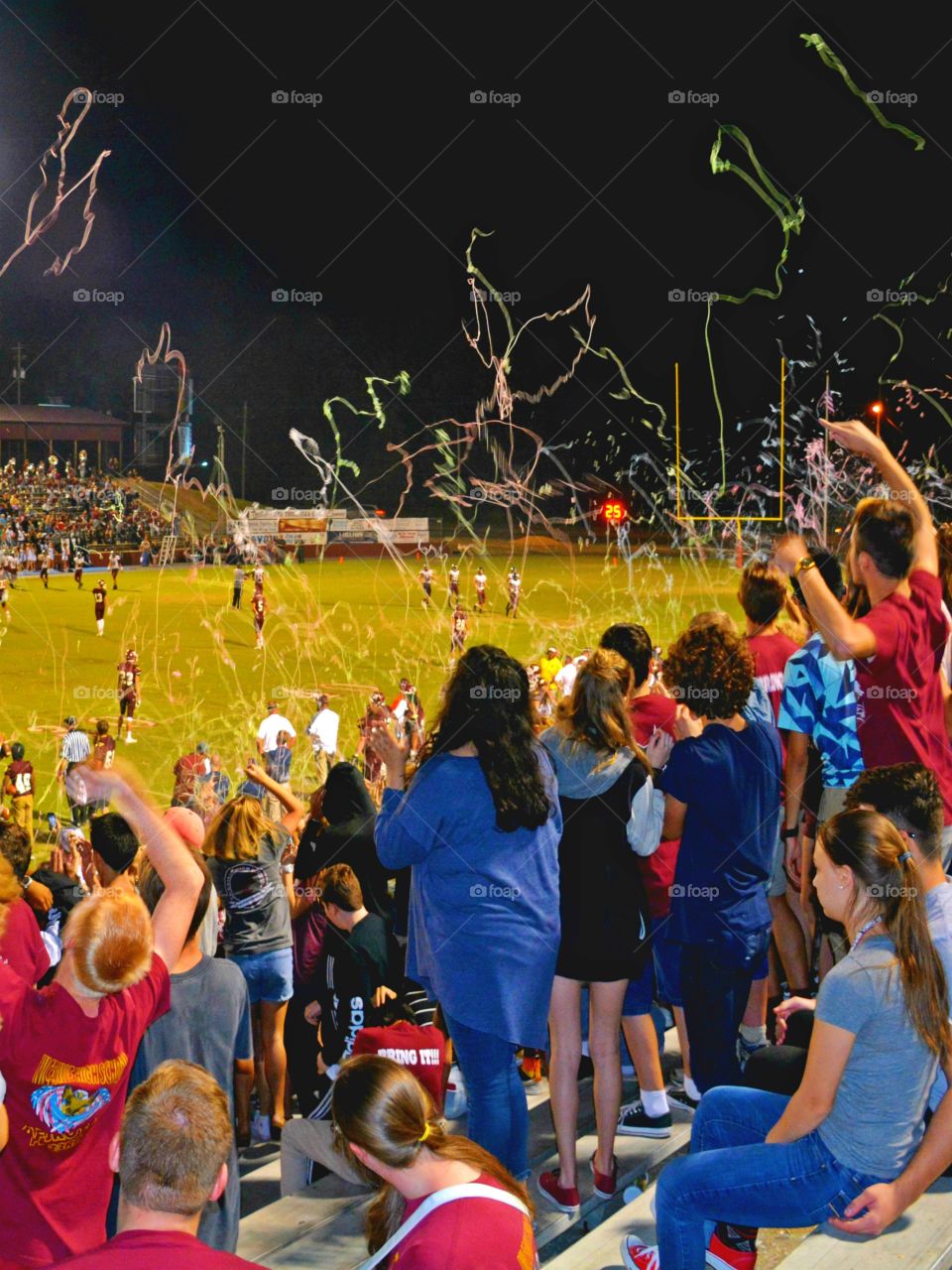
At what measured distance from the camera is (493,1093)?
3.46 metres

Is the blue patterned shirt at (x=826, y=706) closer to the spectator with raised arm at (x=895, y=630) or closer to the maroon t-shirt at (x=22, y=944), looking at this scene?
the spectator with raised arm at (x=895, y=630)

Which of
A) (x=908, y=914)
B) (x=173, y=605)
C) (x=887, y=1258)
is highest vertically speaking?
(x=173, y=605)

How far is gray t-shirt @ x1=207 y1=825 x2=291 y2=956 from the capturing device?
4582 millimetres

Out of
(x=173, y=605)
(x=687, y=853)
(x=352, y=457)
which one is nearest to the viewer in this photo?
(x=687, y=853)

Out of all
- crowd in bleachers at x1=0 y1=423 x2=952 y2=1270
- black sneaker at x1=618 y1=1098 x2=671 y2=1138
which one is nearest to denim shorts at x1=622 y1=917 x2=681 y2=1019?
crowd in bleachers at x1=0 y1=423 x2=952 y2=1270

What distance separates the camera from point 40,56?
3219 centimetres

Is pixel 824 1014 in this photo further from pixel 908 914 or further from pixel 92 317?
pixel 92 317

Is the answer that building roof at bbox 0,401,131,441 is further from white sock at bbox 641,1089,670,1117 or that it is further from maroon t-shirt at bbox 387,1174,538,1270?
maroon t-shirt at bbox 387,1174,538,1270

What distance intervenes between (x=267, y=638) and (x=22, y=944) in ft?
121

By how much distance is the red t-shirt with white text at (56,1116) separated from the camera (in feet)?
8.80

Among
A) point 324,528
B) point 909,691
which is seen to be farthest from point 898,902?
point 324,528

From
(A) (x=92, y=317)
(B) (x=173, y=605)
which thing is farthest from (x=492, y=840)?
(A) (x=92, y=317)

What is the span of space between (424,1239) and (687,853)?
1.98m

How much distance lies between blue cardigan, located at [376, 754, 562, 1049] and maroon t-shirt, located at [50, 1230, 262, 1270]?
157 centimetres
